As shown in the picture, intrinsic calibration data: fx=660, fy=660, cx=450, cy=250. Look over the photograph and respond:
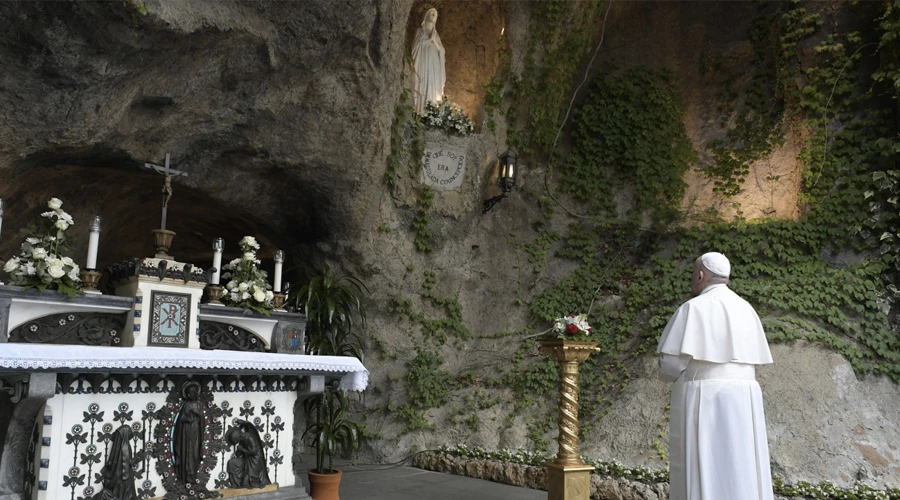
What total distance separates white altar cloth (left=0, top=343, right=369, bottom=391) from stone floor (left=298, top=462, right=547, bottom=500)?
1497 millimetres

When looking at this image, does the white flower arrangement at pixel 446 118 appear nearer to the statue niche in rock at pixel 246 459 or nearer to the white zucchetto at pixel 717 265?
the statue niche in rock at pixel 246 459

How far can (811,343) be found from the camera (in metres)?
7.77

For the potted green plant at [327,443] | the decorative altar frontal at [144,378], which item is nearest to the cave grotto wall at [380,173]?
the decorative altar frontal at [144,378]

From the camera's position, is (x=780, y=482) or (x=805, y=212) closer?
(x=780, y=482)

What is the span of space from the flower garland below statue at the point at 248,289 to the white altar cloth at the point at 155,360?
0.56 meters

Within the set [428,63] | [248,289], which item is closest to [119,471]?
[248,289]

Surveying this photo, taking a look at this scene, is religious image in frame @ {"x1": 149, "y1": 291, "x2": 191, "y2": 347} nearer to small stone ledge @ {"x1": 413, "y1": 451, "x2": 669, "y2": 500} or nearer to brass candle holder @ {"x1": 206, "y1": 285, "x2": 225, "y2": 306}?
brass candle holder @ {"x1": 206, "y1": 285, "x2": 225, "y2": 306}

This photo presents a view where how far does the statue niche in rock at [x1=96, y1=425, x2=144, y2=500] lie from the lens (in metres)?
4.57

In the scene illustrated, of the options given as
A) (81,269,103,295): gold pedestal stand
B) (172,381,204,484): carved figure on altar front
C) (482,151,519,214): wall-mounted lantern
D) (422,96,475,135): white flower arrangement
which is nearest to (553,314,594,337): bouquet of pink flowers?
(172,381,204,484): carved figure on altar front

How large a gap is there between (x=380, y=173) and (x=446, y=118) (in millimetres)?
1502

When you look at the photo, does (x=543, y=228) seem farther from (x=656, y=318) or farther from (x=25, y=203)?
(x=25, y=203)

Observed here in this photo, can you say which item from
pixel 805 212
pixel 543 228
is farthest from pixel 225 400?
pixel 805 212

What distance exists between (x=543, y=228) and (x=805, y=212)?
147 inches

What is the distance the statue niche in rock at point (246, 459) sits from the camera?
525 cm
